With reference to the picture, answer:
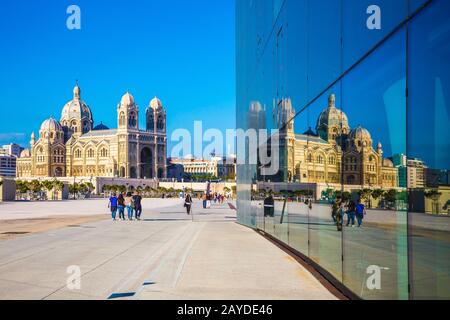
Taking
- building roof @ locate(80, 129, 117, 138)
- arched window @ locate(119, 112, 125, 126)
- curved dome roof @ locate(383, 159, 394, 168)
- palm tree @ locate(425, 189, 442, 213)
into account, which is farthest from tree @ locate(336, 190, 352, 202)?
building roof @ locate(80, 129, 117, 138)

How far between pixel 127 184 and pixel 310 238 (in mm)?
129503

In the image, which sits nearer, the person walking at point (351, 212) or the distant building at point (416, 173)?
the distant building at point (416, 173)

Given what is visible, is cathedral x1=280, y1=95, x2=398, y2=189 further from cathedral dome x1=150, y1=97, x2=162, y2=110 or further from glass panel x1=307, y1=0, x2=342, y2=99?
cathedral dome x1=150, y1=97, x2=162, y2=110

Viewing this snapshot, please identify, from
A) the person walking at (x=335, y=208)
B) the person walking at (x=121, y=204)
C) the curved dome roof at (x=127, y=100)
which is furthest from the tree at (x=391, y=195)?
the curved dome roof at (x=127, y=100)

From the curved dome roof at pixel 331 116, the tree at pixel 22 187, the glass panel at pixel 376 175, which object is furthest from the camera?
the tree at pixel 22 187

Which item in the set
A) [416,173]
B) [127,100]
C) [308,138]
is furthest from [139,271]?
[127,100]

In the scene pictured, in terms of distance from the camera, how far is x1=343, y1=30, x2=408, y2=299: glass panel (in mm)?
5121

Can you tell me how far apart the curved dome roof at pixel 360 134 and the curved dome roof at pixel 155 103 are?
507 ft

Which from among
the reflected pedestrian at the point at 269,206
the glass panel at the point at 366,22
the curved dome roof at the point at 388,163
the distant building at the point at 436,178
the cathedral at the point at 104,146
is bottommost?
the reflected pedestrian at the point at 269,206

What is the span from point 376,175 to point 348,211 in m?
1.18

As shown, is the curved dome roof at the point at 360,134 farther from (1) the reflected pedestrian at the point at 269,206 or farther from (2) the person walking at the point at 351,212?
(1) the reflected pedestrian at the point at 269,206

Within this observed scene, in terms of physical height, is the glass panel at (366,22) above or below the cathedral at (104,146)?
below

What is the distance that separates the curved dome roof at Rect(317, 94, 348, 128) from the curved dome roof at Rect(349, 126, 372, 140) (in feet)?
1.00

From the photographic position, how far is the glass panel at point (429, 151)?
13.6 ft
